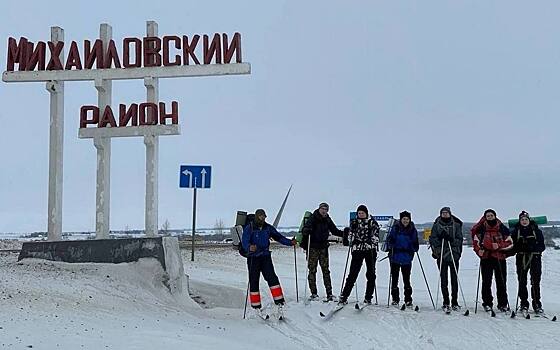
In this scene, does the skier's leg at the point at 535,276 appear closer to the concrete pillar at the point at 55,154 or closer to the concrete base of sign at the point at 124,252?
the concrete base of sign at the point at 124,252

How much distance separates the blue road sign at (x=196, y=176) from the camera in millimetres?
18781

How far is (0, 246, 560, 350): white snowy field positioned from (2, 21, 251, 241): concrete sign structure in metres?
2.08

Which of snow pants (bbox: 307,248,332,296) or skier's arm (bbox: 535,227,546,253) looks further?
snow pants (bbox: 307,248,332,296)

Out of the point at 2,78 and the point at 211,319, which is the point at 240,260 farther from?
the point at 211,319

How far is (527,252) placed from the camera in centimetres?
1222

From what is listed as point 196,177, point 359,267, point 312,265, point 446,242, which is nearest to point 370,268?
point 359,267

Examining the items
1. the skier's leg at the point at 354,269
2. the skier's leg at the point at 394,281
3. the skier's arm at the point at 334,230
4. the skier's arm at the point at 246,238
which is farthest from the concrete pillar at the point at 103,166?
the skier's leg at the point at 394,281

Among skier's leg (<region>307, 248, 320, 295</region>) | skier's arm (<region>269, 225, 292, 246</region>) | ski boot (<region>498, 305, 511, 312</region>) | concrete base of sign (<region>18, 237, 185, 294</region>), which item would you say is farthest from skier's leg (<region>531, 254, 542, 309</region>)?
concrete base of sign (<region>18, 237, 185, 294</region>)

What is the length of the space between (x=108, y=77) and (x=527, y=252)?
8.89 metres

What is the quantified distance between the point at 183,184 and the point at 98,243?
4550mm

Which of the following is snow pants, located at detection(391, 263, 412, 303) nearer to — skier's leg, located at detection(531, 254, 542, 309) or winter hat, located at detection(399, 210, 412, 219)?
winter hat, located at detection(399, 210, 412, 219)

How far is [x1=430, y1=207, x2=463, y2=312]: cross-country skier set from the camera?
12.4m

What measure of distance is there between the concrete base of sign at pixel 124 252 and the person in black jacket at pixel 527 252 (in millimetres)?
6189

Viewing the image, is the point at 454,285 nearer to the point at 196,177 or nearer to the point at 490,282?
the point at 490,282
